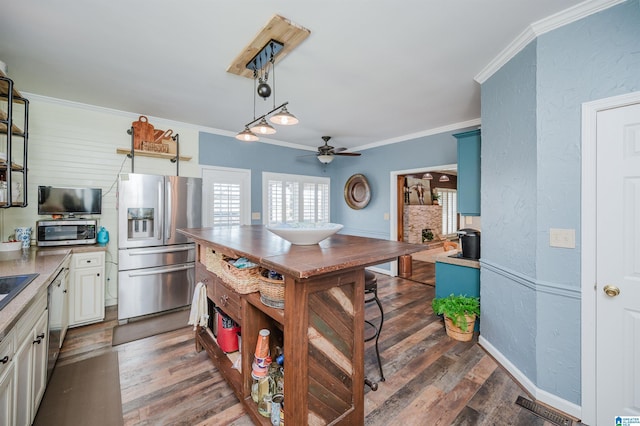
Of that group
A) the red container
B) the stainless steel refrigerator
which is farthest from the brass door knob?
the stainless steel refrigerator

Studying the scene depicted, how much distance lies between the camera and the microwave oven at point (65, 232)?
8.97ft

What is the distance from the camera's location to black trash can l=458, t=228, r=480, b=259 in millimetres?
2951

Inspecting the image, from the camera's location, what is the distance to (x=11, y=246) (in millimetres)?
2494

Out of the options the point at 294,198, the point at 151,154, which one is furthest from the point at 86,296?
the point at 294,198

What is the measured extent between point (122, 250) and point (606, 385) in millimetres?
4358

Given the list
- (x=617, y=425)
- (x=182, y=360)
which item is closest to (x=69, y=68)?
(x=182, y=360)

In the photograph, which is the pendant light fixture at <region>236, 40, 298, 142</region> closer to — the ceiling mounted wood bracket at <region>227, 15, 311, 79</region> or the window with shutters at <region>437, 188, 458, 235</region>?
the ceiling mounted wood bracket at <region>227, 15, 311, 79</region>

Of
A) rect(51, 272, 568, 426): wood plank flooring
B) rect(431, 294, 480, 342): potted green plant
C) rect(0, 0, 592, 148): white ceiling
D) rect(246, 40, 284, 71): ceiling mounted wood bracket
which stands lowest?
rect(51, 272, 568, 426): wood plank flooring

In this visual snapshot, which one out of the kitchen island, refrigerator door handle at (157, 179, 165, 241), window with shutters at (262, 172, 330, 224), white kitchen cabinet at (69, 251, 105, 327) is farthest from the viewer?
window with shutters at (262, 172, 330, 224)

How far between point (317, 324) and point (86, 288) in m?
2.97

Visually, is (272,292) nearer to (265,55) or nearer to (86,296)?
(265,55)

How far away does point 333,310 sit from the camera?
1.38 meters

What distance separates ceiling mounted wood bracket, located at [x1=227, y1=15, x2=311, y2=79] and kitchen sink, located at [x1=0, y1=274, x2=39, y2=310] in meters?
2.10

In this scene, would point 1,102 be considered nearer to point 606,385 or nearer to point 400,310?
point 400,310
